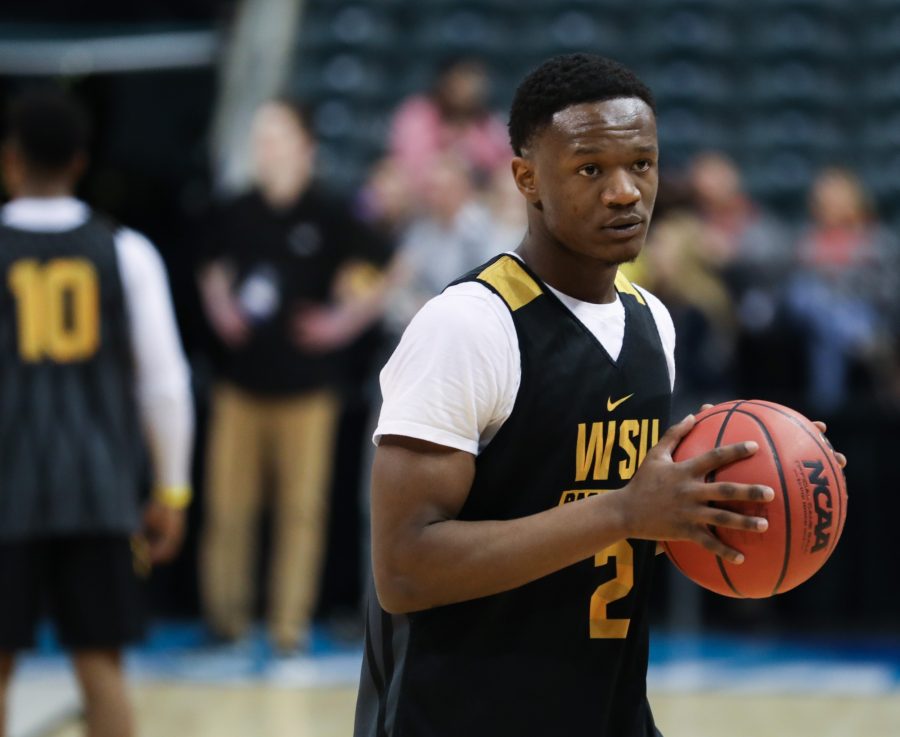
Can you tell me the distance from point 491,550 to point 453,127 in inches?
257

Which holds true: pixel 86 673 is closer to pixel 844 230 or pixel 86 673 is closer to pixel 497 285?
pixel 497 285

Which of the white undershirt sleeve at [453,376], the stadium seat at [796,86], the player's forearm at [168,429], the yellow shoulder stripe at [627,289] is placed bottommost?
the player's forearm at [168,429]

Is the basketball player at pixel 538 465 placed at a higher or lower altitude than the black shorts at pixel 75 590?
higher

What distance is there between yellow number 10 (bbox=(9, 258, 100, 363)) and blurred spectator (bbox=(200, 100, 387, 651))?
2949 millimetres

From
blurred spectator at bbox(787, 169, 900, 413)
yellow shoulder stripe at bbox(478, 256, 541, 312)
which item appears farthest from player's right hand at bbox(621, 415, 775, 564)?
blurred spectator at bbox(787, 169, 900, 413)

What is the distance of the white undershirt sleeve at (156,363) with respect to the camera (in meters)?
4.18

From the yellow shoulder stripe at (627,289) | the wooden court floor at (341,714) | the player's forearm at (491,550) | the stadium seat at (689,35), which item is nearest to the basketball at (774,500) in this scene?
the player's forearm at (491,550)

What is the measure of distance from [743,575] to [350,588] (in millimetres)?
5739

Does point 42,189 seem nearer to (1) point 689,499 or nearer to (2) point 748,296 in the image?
(1) point 689,499

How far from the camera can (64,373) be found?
4207mm

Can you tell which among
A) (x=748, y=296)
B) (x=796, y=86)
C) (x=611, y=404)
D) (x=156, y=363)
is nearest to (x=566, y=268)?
(x=611, y=404)

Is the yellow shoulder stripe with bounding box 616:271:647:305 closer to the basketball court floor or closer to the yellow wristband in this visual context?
the yellow wristband

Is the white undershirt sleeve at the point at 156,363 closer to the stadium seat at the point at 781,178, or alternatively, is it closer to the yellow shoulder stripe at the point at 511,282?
the yellow shoulder stripe at the point at 511,282

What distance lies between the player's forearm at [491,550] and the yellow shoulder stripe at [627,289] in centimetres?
57
